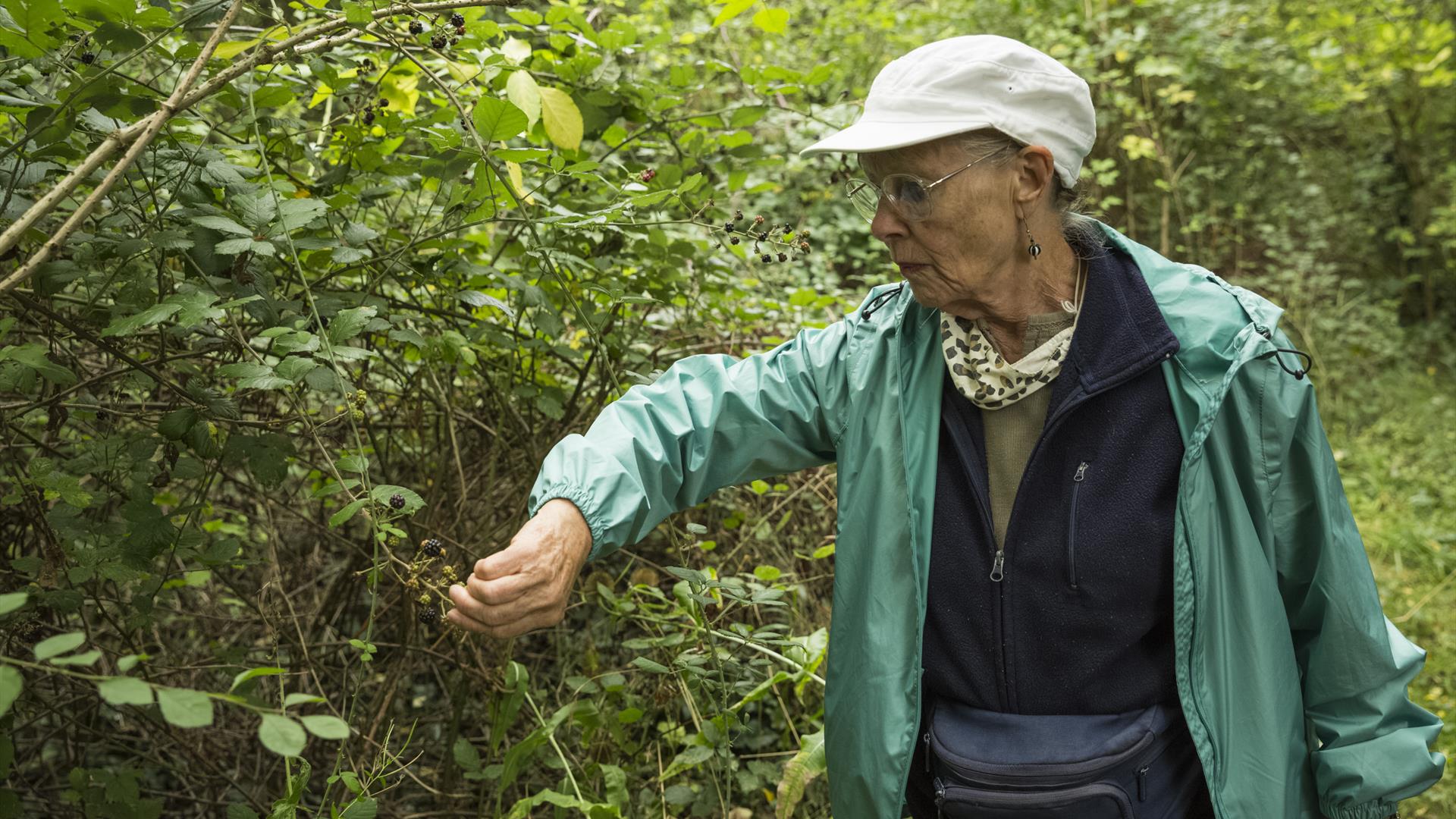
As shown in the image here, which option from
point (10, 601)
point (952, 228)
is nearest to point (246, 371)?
point (10, 601)

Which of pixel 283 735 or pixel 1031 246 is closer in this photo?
pixel 283 735

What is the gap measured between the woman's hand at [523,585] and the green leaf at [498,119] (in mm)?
685

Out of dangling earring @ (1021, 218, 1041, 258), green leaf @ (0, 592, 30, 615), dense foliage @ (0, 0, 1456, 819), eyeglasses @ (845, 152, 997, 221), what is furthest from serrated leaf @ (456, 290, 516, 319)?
green leaf @ (0, 592, 30, 615)

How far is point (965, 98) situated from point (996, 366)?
44 cm

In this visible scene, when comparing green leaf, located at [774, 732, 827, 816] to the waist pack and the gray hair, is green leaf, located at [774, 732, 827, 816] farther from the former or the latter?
the gray hair

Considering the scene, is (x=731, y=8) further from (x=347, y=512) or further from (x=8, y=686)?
(x=8, y=686)

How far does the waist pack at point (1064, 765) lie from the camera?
5.76 feet

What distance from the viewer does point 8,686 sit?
0.95m

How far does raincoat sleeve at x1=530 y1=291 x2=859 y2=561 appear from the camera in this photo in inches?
66.4

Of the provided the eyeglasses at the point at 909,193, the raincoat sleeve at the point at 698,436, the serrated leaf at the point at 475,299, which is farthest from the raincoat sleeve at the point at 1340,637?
the serrated leaf at the point at 475,299

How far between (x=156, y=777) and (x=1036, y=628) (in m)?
2.45

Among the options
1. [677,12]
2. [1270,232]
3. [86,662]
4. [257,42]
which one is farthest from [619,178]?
[1270,232]

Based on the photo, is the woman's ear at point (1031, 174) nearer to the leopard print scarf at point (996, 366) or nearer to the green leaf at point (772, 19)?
the leopard print scarf at point (996, 366)

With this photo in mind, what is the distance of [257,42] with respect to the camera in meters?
1.80
